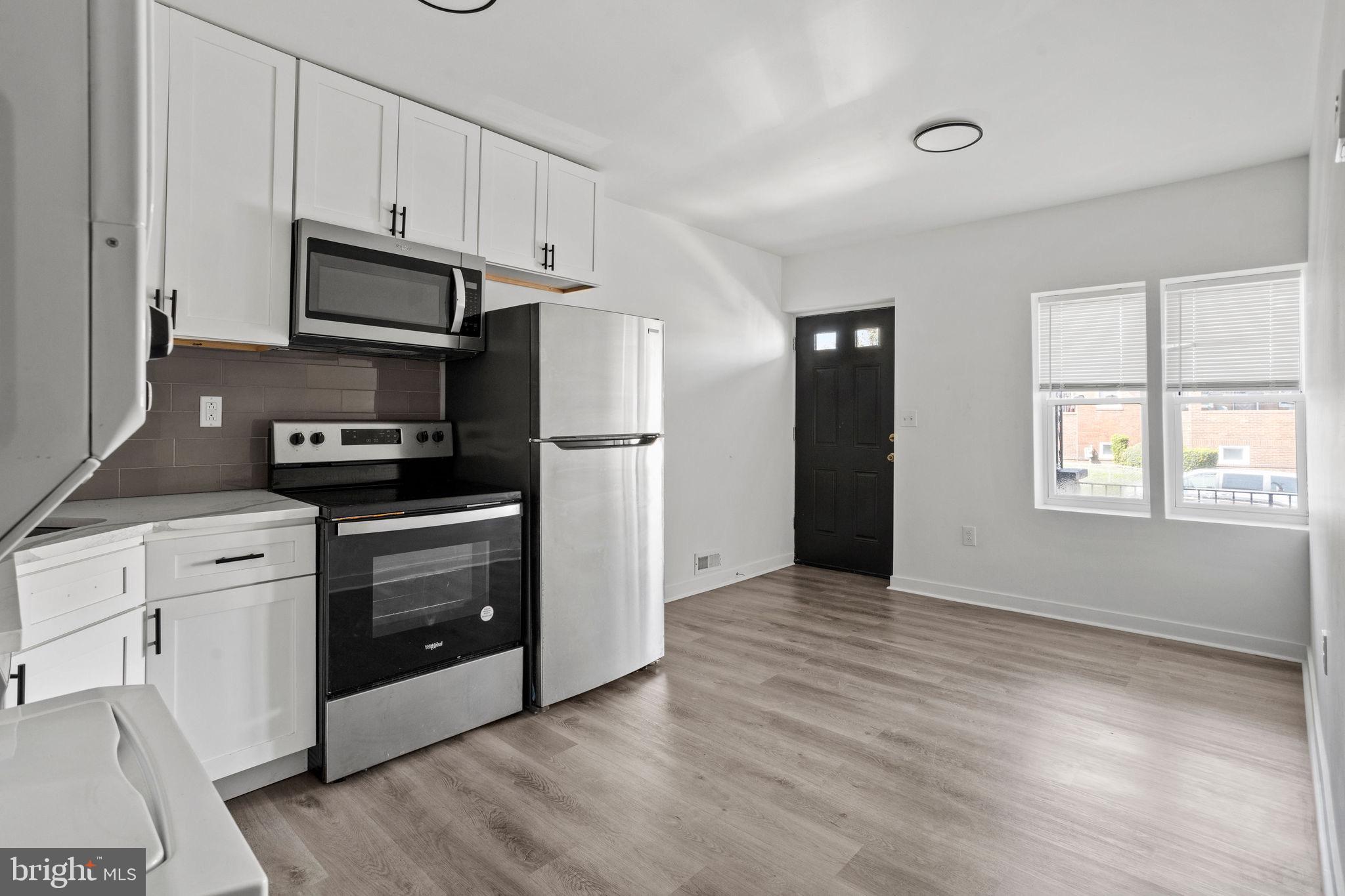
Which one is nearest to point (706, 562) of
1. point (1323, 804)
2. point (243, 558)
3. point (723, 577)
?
point (723, 577)

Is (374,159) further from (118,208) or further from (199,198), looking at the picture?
(118,208)

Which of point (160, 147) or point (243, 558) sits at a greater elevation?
point (160, 147)

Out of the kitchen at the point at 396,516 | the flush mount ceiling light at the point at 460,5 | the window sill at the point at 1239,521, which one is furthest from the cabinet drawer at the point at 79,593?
the window sill at the point at 1239,521

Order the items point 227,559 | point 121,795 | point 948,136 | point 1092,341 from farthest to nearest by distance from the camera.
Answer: point 1092,341
point 948,136
point 227,559
point 121,795

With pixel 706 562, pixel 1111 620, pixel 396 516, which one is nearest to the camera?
pixel 396 516

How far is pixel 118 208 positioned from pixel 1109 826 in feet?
8.49

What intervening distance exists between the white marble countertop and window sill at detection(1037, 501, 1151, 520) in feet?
13.0

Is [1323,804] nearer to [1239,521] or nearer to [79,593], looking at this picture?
[1239,521]

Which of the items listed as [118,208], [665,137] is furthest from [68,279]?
[665,137]

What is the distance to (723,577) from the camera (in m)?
4.79

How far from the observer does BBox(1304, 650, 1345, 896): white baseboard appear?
156cm

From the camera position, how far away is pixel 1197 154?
327 centimetres

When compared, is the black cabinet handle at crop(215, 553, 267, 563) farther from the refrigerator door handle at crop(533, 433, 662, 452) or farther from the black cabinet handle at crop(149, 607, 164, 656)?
the refrigerator door handle at crop(533, 433, 662, 452)

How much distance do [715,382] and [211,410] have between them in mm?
3030
